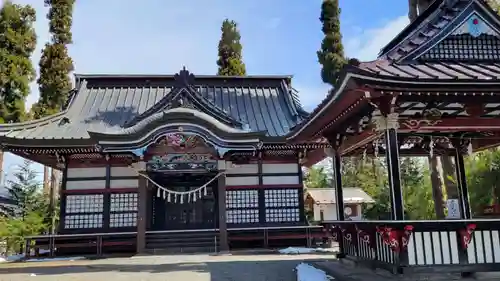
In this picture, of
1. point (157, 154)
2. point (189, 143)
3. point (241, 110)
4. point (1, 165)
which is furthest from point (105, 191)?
point (1, 165)

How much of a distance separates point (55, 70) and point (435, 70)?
64.4 ft

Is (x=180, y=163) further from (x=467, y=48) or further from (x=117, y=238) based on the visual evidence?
(x=467, y=48)

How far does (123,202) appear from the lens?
1747cm

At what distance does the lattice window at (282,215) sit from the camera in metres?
17.8

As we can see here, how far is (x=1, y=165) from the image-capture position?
24.6 meters

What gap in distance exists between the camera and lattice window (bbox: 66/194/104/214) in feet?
56.8

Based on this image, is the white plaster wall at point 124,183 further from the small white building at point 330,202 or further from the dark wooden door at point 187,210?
the small white building at point 330,202

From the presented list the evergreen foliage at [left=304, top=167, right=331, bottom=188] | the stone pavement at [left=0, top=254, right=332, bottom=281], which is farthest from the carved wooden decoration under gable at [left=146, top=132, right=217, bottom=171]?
the evergreen foliage at [left=304, top=167, right=331, bottom=188]

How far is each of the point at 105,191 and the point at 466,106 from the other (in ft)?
45.2

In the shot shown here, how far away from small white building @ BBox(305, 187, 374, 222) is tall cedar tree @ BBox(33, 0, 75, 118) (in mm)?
22052

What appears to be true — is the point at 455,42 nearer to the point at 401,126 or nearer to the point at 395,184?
the point at 401,126

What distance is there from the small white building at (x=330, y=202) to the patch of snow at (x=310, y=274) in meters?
25.2

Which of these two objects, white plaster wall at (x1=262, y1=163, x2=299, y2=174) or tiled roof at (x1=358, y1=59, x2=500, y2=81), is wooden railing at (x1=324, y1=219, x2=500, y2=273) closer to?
tiled roof at (x1=358, y1=59, x2=500, y2=81)

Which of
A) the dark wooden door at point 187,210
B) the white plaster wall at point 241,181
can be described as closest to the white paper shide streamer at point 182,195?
the dark wooden door at point 187,210
